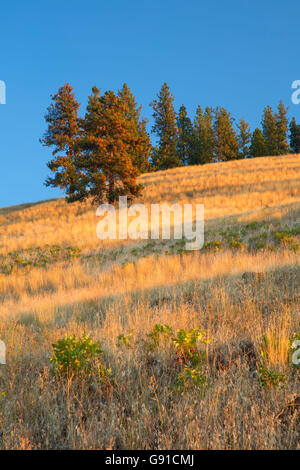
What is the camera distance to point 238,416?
2404mm

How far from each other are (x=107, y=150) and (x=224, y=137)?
38.6 metres

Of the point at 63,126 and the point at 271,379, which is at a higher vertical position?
the point at 63,126

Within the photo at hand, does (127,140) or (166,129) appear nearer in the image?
(127,140)

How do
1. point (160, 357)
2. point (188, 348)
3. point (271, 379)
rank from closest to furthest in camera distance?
point (271, 379)
point (188, 348)
point (160, 357)

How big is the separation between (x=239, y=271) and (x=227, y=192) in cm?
1790

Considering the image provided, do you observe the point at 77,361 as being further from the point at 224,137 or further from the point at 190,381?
the point at 224,137

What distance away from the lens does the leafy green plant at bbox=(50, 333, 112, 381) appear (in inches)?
122

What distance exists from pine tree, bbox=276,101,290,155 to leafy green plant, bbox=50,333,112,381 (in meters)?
62.6

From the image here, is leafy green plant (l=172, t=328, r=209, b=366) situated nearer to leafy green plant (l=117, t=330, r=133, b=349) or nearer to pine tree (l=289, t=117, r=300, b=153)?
leafy green plant (l=117, t=330, r=133, b=349)

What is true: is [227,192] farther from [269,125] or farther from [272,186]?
[269,125]

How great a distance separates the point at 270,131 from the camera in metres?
56.8

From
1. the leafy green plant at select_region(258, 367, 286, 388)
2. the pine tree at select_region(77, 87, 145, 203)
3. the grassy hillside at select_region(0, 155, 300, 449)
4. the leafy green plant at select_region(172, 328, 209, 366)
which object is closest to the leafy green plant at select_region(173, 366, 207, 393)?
the grassy hillside at select_region(0, 155, 300, 449)

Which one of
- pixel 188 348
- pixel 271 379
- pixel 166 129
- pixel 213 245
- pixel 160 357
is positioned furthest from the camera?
pixel 166 129

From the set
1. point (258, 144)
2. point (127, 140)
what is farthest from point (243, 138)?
point (127, 140)
